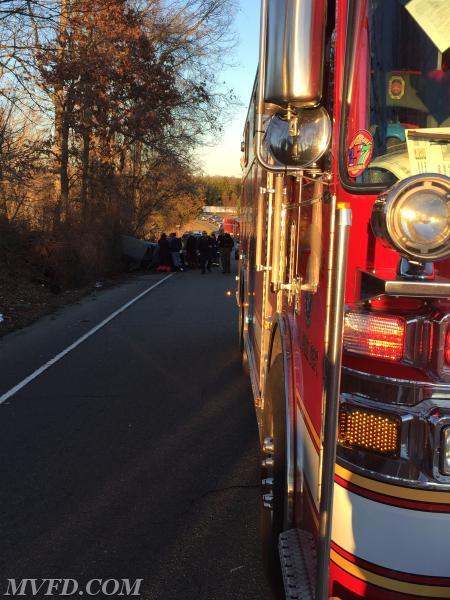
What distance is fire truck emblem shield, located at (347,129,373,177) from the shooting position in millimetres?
2014

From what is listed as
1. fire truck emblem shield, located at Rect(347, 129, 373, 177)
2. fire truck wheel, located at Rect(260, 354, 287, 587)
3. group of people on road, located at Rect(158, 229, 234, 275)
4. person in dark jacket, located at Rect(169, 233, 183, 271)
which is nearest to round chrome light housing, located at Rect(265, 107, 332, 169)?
fire truck emblem shield, located at Rect(347, 129, 373, 177)

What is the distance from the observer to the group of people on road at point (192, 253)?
75.9 feet

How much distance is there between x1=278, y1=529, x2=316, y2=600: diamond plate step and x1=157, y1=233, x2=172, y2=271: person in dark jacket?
22.5 metres

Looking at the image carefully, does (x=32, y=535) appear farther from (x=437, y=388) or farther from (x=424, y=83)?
(x=424, y=83)

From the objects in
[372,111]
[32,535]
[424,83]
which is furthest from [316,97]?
[32,535]

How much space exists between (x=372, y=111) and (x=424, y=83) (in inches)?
7.7

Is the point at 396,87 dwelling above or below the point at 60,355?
above

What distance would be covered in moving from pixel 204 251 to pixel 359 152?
21.8 metres

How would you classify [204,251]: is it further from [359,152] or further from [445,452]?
[445,452]

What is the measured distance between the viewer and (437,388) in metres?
1.72

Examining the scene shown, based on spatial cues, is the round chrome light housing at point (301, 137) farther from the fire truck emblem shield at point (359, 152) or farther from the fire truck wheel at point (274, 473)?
the fire truck wheel at point (274, 473)

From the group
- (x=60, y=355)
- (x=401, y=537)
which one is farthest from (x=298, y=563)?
(x=60, y=355)

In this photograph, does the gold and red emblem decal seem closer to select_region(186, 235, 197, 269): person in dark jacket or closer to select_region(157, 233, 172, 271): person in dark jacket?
select_region(157, 233, 172, 271): person in dark jacket

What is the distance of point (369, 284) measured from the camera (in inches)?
70.8
